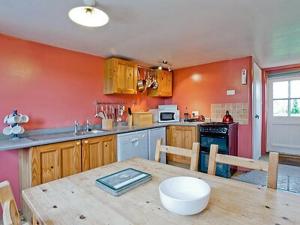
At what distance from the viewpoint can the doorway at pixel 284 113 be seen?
439 cm

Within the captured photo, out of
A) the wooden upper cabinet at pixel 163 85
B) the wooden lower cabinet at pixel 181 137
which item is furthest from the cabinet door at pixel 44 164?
the wooden upper cabinet at pixel 163 85

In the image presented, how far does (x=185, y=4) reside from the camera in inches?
63.6

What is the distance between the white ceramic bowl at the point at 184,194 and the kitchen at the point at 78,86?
150cm

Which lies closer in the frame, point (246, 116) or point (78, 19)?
point (78, 19)

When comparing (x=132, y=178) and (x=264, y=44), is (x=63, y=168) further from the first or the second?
(x=264, y=44)

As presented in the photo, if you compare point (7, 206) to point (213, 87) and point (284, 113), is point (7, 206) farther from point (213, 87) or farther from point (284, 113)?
point (284, 113)

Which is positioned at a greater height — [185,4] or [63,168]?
[185,4]

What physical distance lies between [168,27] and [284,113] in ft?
13.2

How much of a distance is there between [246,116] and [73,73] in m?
2.97

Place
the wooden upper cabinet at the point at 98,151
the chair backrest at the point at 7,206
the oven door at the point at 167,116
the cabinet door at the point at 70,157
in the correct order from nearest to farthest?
the chair backrest at the point at 7,206 → the cabinet door at the point at 70,157 → the wooden upper cabinet at the point at 98,151 → the oven door at the point at 167,116

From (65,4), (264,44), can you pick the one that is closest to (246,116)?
(264,44)

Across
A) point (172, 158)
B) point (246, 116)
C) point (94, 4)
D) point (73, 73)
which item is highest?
point (94, 4)

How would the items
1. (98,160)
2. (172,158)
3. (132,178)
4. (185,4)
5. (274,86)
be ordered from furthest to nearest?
1. (274,86)
2. (172,158)
3. (98,160)
4. (185,4)
5. (132,178)

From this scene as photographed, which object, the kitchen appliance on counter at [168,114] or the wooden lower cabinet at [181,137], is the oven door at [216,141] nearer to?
the wooden lower cabinet at [181,137]
